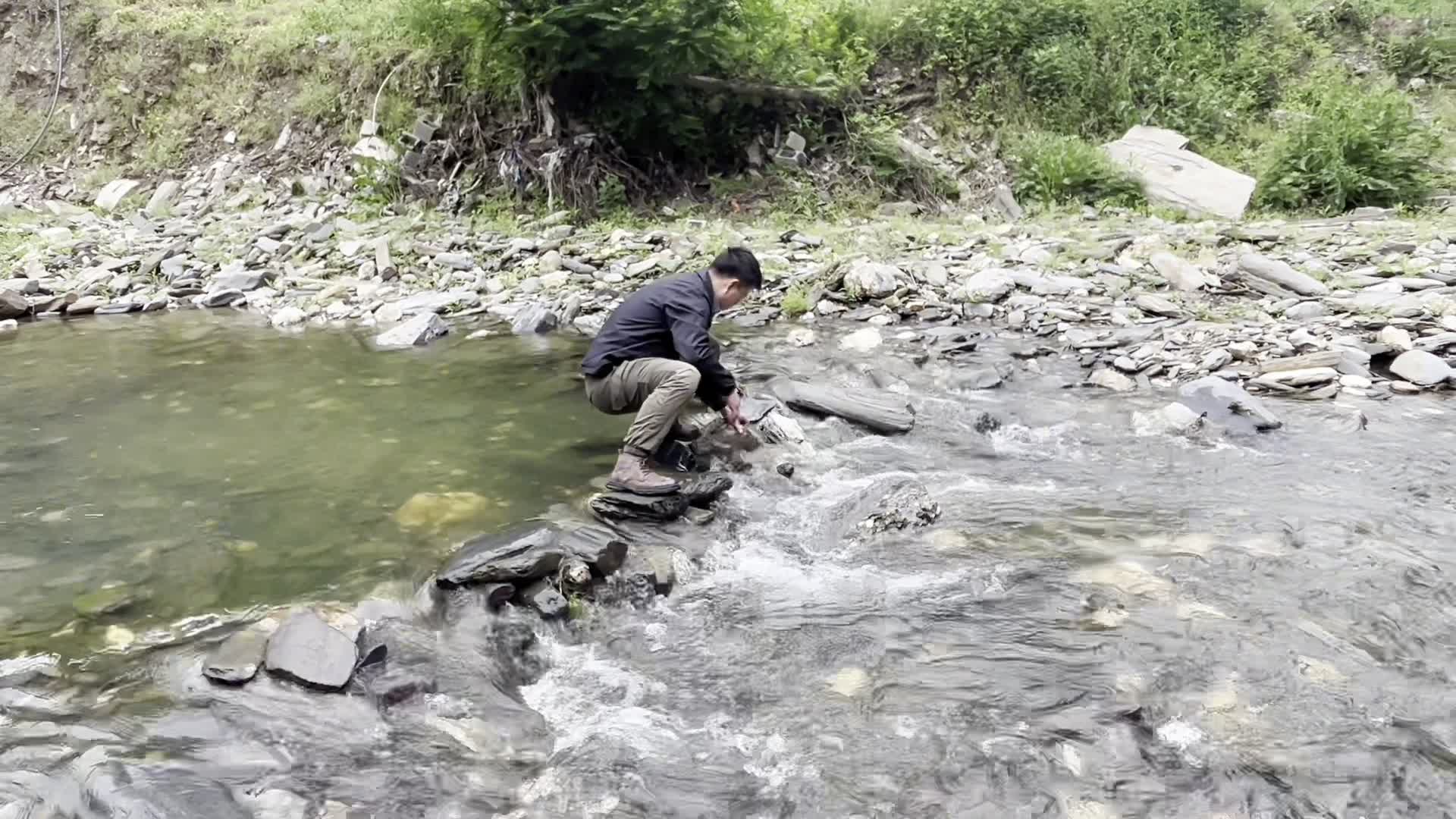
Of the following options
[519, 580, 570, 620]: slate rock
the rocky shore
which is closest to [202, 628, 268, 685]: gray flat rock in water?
[519, 580, 570, 620]: slate rock

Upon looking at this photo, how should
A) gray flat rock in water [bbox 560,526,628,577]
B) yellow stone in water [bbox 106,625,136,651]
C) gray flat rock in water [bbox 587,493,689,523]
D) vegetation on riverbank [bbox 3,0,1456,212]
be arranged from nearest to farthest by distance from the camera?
yellow stone in water [bbox 106,625,136,651]
gray flat rock in water [bbox 560,526,628,577]
gray flat rock in water [bbox 587,493,689,523]
vegetation on riverbank [bbox 3,0,1456,212]

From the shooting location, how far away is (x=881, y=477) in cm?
584

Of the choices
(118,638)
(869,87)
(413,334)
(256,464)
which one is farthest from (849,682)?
(869,87)

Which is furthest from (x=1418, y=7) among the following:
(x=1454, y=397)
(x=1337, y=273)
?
(x=1454, y=397)

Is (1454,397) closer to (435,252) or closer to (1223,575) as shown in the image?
(1223,575)

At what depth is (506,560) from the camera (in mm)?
4629

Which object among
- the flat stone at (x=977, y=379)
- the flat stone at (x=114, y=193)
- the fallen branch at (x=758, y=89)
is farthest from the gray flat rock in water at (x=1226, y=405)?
the flat stone at (x=114, y=193)

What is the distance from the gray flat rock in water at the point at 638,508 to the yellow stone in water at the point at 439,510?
686 millimetres

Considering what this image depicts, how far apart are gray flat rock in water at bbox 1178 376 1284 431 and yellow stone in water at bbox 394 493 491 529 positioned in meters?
4.57

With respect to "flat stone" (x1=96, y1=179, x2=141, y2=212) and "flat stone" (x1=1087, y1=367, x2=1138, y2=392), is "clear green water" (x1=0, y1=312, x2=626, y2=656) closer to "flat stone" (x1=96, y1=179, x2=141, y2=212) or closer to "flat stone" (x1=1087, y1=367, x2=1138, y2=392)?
"flat stone" (x1=1087, y1=367, x2=1138, y2=392)

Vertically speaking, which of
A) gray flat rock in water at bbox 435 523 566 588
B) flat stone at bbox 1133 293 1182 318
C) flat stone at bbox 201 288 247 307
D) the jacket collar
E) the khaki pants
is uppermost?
the jacket collar

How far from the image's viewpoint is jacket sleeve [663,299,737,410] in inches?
210

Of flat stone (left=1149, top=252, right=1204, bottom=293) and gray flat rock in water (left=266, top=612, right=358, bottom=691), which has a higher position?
gray flat rock in water (left=266, top=612, right=358, bottom=691)

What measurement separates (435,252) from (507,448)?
18.7ft
